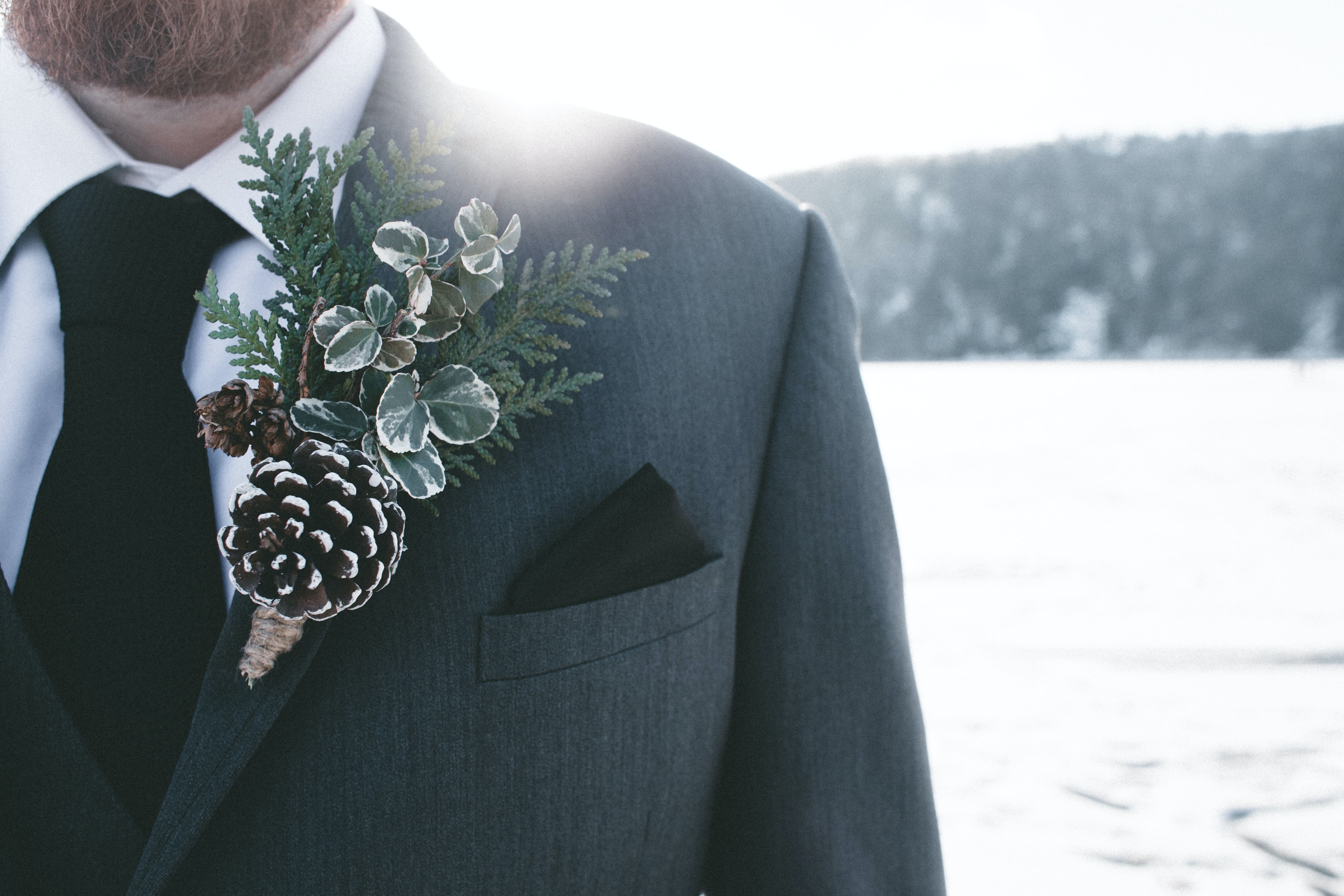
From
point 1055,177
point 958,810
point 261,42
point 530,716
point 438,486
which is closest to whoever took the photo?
point 438,486

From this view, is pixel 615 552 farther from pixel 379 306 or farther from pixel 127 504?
pixel 127 504

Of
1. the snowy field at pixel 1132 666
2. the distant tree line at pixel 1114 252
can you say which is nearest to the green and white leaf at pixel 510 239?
the snowy field at pixel 1132 666

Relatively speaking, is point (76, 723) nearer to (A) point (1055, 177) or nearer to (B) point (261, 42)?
(B) point (261, 42)

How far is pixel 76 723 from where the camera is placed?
73 centimetres

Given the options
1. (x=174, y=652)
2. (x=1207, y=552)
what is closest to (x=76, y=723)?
(x=174, y=652)

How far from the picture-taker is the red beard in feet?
2.92

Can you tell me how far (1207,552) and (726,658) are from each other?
741 cm

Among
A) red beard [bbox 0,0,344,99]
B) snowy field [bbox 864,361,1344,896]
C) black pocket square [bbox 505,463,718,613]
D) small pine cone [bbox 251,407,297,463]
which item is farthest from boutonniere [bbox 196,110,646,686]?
snowy field [bbox 864,361,1344,896]

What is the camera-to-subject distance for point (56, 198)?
3.04 feet

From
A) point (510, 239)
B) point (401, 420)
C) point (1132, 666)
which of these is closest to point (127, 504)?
point (401, 420)

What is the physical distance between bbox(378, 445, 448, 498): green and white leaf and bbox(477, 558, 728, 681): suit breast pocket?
0.17 m

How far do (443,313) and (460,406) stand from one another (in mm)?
86

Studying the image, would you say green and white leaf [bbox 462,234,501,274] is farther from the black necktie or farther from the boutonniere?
the black necktie

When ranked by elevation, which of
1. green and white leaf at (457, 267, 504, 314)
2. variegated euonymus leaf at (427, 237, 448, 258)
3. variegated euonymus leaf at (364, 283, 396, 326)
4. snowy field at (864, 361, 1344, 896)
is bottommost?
snowy field at (864, 361, 1344, 896)
